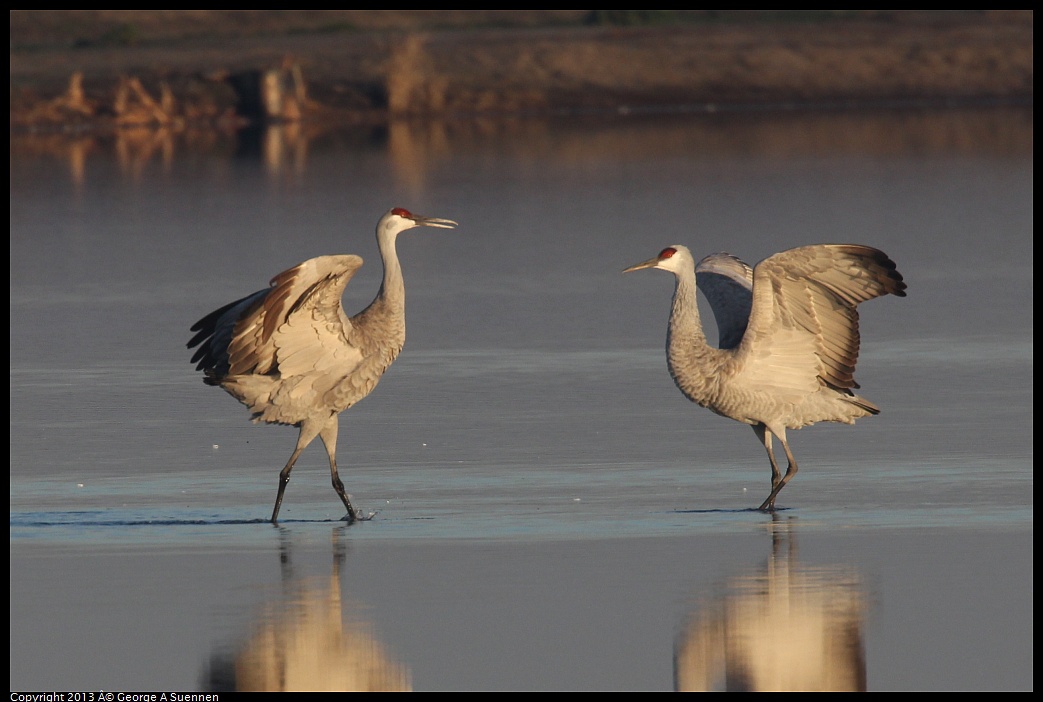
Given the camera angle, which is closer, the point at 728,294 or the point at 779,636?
the point at 779,636

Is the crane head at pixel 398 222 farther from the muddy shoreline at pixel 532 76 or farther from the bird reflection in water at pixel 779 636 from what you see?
the muddy shoreline at pixel 532 76

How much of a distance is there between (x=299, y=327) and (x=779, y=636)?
359cm

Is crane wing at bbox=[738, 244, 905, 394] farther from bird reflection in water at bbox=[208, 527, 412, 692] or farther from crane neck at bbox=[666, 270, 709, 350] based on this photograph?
bird reflection in water at bbox=[208, 527, 412, 692]

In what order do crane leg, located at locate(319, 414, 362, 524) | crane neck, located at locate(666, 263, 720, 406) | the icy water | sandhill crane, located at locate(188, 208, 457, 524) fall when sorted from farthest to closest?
crane neck, located at locate(666, 263, 720, 406) < sandhill crane, located at locate(188, 208, 457, 524) < crane leg, located at locate(319, 414, 362, 524) < the icy water

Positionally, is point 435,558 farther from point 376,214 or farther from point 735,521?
point 376,214

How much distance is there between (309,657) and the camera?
24.6 ft

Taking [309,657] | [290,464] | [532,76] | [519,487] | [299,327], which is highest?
[299,327]

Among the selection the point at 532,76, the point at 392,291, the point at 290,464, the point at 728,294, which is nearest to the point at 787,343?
the point at 728,294

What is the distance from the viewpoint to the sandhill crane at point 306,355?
33.7ft

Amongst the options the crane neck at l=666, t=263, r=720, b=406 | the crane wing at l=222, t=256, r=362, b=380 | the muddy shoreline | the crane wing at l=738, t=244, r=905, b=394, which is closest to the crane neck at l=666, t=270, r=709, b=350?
the crane neck at l=666, t=263, r=720, b=406

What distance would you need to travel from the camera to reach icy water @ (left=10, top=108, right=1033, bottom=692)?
297 inches

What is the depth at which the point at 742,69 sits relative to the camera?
40188mm

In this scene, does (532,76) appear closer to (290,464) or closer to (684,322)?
(684,322)

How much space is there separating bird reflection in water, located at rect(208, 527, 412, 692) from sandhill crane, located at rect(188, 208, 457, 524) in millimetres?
2137
